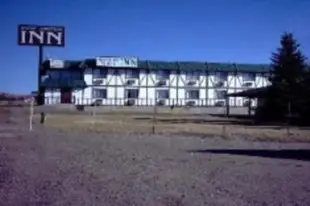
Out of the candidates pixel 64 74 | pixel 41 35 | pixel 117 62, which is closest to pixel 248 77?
pixel 117 62

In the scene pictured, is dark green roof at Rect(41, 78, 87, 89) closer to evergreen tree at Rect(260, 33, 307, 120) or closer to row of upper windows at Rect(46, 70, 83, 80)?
row of upper windows at Rect(46, 70, 83, 80)

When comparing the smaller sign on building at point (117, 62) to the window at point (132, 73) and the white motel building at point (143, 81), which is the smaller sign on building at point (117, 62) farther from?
the window at point (132, 73)

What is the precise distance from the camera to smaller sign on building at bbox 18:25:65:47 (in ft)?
170

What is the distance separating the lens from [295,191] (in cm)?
1166

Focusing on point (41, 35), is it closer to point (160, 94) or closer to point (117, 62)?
point (117, 62)

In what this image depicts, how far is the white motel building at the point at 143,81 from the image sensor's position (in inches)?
3349

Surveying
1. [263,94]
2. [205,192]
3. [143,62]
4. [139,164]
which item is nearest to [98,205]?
[205,192]

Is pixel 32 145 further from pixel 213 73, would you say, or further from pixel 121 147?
pixel 213 73

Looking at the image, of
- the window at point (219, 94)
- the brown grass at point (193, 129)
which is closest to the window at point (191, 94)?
the window at point (219, 94)

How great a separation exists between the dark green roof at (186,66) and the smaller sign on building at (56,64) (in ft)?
1.61

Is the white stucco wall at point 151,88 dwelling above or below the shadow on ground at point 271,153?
above

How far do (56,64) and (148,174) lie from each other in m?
72.7

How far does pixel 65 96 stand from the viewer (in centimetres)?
8556

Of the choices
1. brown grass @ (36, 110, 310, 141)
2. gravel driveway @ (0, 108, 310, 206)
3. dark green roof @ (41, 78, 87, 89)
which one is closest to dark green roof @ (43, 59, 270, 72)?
dark green roof @ (41, 78, 87, 89)
